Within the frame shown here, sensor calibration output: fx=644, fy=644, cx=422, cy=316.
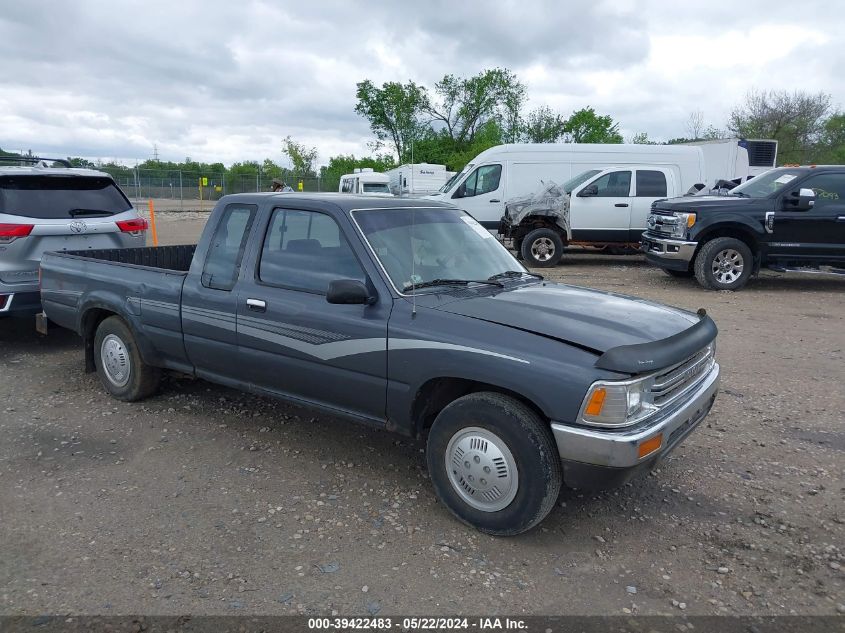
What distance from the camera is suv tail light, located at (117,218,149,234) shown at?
24.3ft

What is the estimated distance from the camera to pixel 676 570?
3129 mm

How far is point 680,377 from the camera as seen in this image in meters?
3.40

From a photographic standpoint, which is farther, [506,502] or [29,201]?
[29,201]

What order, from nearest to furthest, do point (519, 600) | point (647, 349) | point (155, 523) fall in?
1. point (519, 600)
2. point (647, 349)
3. point (155, 523)

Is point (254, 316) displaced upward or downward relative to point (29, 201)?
downward

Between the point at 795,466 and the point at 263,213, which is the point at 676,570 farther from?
the point at 263,213

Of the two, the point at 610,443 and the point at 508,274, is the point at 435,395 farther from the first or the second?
the point at 508,274

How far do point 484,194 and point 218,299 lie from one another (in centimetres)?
1125

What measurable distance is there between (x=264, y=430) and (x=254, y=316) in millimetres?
1064

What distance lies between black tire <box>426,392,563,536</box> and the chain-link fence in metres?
33.5

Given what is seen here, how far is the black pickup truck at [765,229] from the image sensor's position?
10266mm

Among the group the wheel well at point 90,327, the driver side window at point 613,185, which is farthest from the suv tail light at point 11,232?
the driver side window at point 613,185

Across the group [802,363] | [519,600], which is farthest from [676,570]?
[802,363]

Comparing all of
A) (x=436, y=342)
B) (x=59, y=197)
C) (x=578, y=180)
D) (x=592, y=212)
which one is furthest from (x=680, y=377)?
(x=578, y=180)
